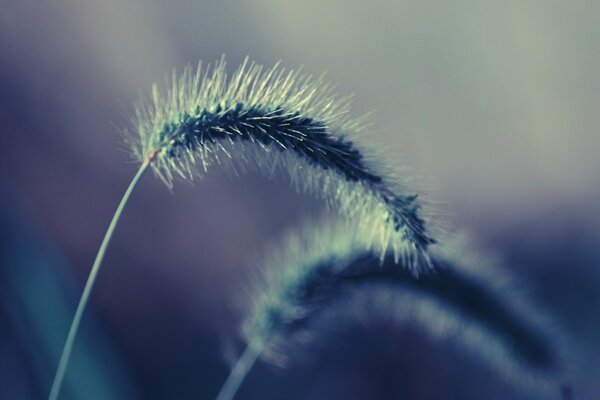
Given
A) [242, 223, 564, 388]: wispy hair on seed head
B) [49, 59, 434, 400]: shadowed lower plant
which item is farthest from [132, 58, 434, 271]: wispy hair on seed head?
[242, 223, 564, 388]: wispy hair on seed head

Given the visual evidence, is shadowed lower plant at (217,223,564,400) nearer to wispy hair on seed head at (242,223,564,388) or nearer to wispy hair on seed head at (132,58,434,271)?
wispy hair on seed head at (242,223,564,388)

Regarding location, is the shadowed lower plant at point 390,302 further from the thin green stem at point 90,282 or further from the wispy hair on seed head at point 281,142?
the thin green stem at point 90,282

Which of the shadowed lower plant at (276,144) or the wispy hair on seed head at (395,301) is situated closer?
the shadowed lower plant at (276,144)

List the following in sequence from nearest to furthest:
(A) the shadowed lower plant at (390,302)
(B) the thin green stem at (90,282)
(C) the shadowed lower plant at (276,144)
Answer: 1. (B) the thin green stem at (90,282)
2. (C) the shadowed lower plant at (276,144)
3. (A) the shadowed lower plant at (390,302)

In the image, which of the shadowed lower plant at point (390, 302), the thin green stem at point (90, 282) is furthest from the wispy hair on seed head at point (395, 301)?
the thin green stem at point (90, 282)

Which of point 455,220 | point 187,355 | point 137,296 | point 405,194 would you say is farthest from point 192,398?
point 405,194

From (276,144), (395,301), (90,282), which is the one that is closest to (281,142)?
(276,144)

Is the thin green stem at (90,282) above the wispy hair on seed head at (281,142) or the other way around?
the other way around

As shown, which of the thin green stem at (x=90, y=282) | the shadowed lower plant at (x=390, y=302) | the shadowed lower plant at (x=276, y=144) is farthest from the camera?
the shadowed lower plant at (x=390, y=302)
